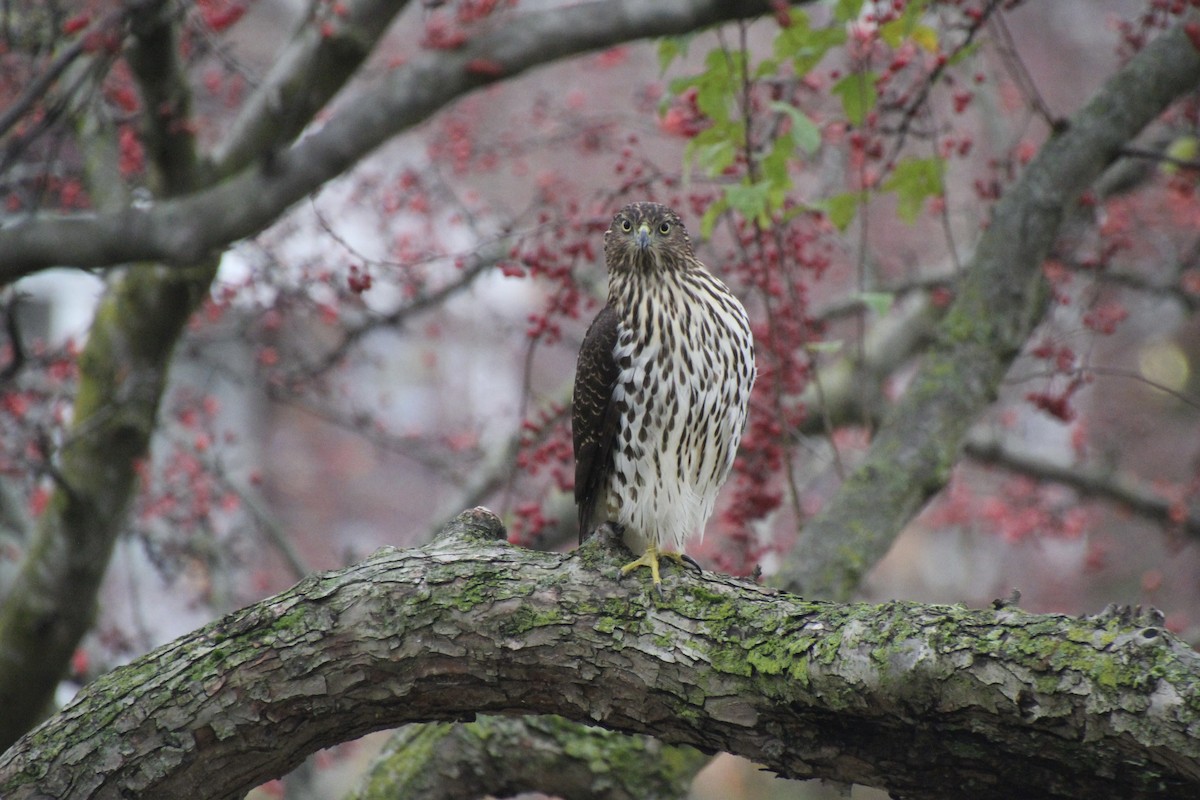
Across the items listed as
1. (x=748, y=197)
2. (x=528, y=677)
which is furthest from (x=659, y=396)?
(x=528, y=677)

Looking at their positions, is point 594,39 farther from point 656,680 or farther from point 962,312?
point 656,680

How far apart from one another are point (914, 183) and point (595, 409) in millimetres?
1501

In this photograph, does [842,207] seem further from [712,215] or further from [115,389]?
[115,389]

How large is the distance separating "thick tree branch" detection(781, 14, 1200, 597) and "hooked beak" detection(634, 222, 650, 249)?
1259 millimetres

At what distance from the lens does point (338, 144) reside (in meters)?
4.55

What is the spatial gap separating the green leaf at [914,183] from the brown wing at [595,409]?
3.91 feet

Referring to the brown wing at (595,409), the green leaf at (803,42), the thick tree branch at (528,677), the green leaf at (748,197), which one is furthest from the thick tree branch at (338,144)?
the thick tree branch at (528,677)

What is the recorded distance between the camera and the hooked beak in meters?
4.23

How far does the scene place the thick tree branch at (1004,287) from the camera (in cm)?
486

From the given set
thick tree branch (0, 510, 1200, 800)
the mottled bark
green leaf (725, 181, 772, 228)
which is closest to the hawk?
green leaf (725, 181, 772, 228)

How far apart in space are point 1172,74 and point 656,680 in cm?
348

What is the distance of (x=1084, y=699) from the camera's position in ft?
8.05

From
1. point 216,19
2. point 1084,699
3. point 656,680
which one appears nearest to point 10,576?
point 216,19

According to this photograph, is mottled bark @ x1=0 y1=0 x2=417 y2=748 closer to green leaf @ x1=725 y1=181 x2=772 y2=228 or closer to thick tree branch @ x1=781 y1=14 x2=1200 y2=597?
green leaf @ x1=725 y1=181 x2=772 y2=228
